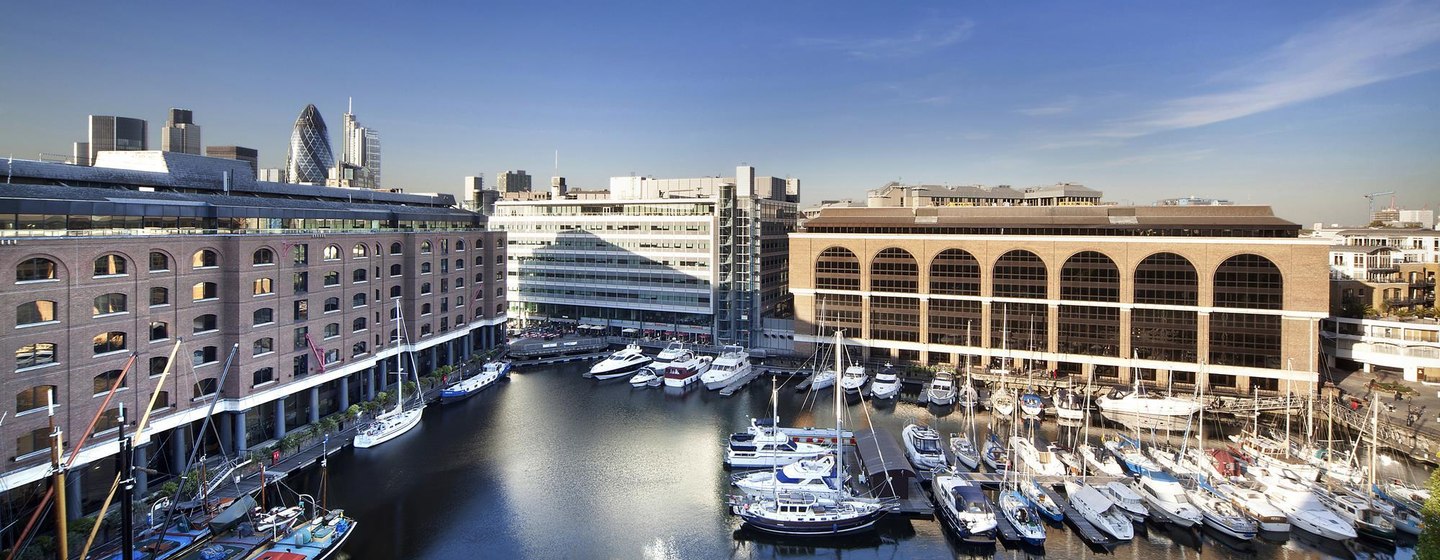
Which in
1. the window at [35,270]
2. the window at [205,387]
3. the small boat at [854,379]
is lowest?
the small boat at [854,379]

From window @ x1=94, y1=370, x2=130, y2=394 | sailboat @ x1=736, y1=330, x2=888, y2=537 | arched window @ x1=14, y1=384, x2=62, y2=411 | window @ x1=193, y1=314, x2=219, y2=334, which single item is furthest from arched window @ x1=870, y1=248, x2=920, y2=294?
arched window @ x1=14, y1=384, x2=62, y2=411

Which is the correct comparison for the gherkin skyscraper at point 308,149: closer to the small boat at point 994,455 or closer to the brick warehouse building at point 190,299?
the brick warehouse building at point 190,299

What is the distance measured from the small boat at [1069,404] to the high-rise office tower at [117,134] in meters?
85.5

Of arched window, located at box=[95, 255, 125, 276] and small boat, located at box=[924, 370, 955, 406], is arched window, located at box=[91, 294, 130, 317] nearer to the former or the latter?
arched window, located at box=[95, 255, 125, 276]

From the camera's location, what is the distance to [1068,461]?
42.8 meters

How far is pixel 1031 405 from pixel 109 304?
53.9m

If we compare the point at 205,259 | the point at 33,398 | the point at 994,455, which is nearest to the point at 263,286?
the point at 205,259

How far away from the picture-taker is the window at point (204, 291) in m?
39.4

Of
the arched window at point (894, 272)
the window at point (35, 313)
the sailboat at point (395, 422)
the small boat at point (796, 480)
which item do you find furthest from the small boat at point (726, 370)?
the window at point (35, 313)

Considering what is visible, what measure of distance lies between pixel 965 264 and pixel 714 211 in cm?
2619

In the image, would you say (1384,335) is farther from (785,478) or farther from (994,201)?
(785,478)

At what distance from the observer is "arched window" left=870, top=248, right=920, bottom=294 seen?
6681cm

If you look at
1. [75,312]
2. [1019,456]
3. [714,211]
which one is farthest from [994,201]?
[75,312]

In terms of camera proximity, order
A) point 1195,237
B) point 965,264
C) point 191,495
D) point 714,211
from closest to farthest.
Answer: point 191,495 < point 1195,237 < point 965,264 < point 714,211
